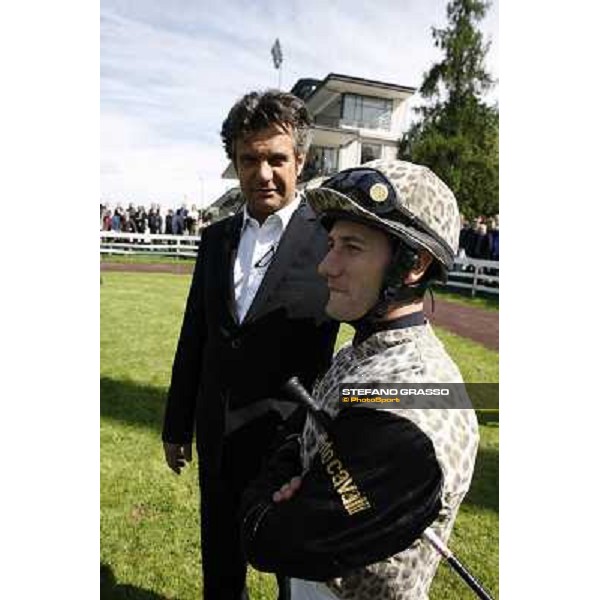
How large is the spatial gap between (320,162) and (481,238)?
0.32 metres

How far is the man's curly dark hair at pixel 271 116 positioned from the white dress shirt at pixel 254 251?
0.11 metres

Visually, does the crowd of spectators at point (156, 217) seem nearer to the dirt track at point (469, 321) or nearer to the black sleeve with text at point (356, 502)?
the dirt track at point (469, 321)

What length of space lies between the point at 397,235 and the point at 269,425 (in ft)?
1.47

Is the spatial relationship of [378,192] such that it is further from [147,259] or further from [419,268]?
[147,259]

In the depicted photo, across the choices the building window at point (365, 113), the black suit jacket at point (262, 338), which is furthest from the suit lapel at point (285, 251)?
the building window at point (365, 113)

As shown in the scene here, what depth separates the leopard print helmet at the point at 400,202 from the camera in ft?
2.16

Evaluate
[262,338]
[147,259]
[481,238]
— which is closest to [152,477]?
[147,259]

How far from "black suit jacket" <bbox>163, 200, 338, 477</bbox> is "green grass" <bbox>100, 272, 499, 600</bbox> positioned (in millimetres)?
239

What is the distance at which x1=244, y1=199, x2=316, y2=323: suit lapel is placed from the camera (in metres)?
0.92

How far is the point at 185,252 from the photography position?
1276mm
